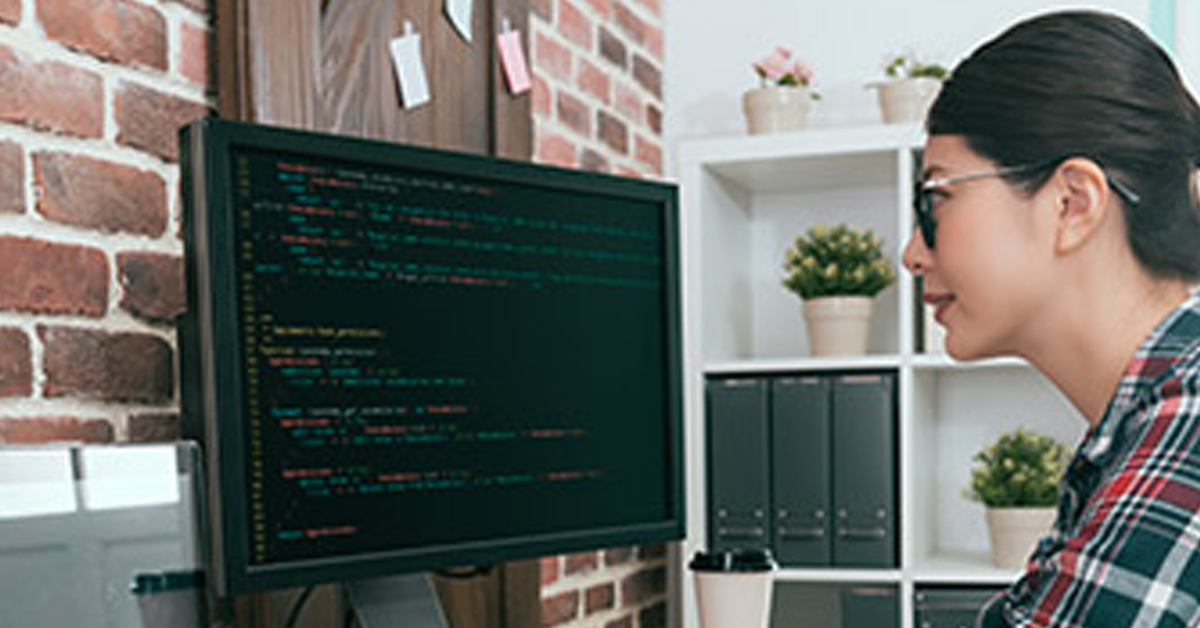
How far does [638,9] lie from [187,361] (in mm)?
1692

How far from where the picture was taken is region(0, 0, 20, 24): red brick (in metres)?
1.13

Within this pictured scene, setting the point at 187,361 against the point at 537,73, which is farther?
the point at 537,73

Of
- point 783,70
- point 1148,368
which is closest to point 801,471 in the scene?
point 783,70

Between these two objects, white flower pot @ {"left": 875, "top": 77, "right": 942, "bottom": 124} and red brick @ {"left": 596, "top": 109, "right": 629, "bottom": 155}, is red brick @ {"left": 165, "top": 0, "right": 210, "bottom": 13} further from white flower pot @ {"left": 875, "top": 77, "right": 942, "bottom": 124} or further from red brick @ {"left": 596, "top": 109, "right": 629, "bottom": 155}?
white flower pot @ {"left": 875, "top": 77, "right": 942, "bottom": 124}

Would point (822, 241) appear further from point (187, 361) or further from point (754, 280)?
point (187, 361)

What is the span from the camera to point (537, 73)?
212 cm

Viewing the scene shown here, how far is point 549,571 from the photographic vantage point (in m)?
2.10

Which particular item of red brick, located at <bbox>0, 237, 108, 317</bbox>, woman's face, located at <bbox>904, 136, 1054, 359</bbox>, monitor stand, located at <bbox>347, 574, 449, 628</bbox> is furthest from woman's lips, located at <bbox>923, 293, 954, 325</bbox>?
red brick, located at <bbox>0, 237, 108, 317</bbox>

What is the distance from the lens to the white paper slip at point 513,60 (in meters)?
1.90

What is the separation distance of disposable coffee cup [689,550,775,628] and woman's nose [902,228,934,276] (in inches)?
15.7

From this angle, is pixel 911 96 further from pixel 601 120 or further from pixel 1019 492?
pixel 1019 492

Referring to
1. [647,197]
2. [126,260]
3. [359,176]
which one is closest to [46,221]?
[126,260]

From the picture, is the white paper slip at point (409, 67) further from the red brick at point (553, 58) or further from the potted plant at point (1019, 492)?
the potted plant at point (1019, 492)

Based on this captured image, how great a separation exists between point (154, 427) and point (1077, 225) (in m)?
0.92
